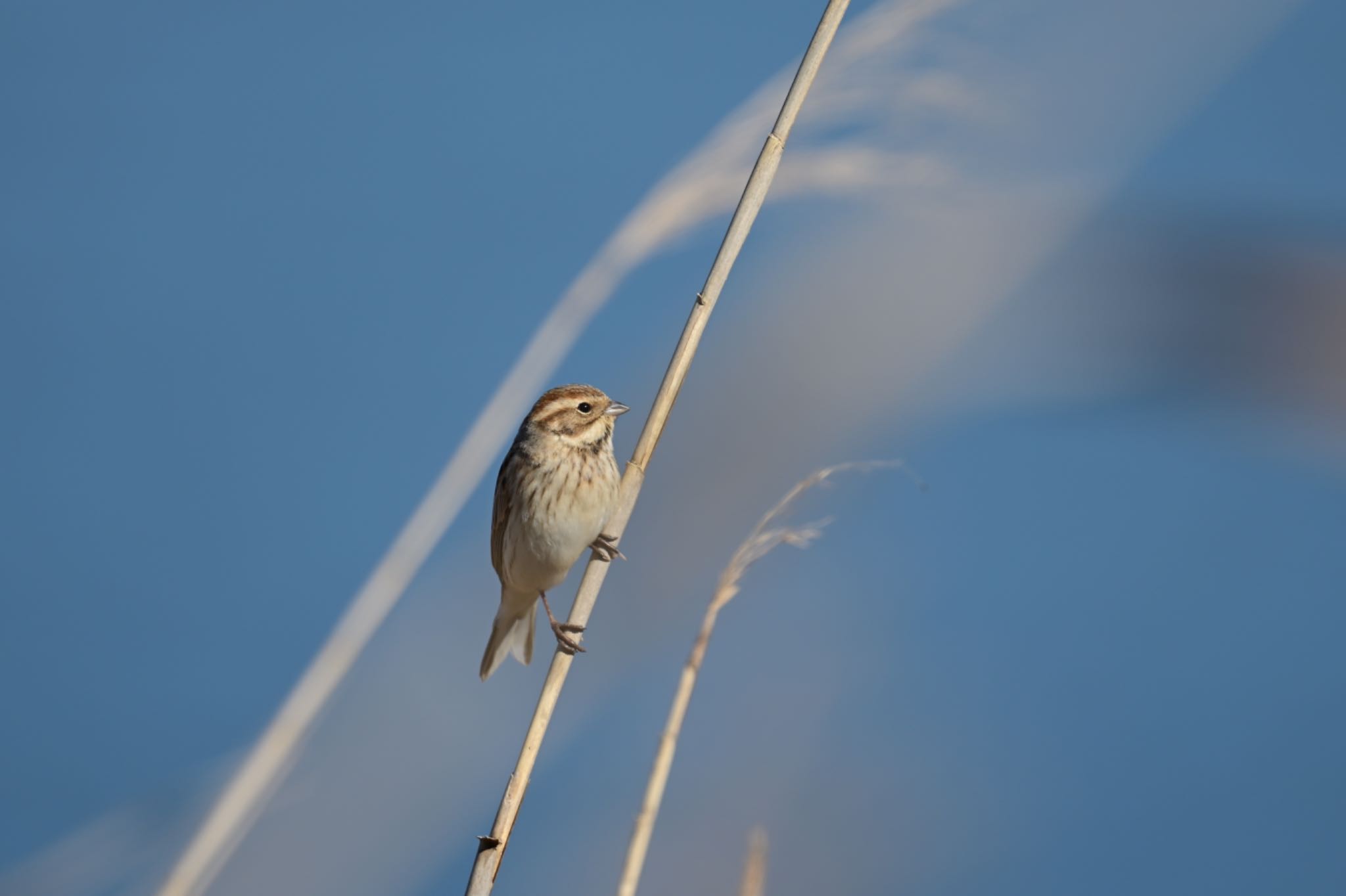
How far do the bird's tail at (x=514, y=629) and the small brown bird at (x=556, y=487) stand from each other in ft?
0.19

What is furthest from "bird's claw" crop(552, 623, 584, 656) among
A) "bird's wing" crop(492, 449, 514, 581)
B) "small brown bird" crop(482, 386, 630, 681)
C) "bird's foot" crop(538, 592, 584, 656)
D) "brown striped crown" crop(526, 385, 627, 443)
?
"bird's wing" crop(492, 449, 514, 581)

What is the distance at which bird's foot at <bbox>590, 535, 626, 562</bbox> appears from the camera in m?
1.55

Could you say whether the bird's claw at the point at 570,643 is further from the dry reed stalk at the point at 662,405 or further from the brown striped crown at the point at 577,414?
the brown striped crown at the point at 577,414

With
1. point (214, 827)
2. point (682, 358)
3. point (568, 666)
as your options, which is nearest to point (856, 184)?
point (682, 358)

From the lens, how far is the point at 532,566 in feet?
8.01

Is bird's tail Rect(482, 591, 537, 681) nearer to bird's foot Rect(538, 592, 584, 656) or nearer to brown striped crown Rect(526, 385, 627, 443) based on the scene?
brown striped crown Rect(526, 385, 627, 443)

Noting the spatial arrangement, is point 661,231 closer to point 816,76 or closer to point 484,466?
point 816,76

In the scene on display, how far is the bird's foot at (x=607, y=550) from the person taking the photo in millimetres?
1553

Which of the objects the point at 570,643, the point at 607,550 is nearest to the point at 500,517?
the point at 607,550

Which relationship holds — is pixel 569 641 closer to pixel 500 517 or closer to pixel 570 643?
pixel 570 643

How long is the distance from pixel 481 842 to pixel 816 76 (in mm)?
953

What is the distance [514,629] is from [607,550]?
946 millimetres

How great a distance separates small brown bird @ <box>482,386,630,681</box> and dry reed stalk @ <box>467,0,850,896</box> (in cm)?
73

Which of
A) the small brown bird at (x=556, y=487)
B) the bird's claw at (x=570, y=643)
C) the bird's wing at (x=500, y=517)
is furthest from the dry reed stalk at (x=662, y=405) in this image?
the bird's wing at (x=500, y=517)
